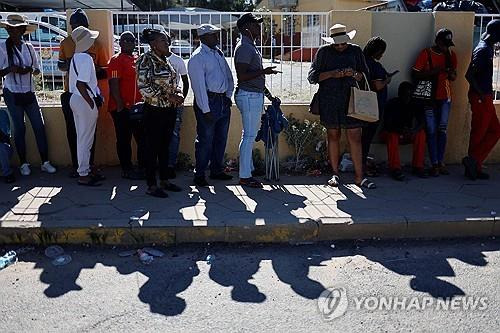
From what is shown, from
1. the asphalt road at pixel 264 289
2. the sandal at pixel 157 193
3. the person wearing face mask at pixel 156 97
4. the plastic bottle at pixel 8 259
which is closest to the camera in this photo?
the asphalt road at pixel 264 289

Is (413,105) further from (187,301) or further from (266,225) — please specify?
(187,301)

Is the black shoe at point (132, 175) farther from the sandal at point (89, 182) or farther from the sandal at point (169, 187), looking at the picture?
the sandal at point (169, 187)

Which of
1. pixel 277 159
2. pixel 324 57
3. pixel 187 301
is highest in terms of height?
pixel 324 57

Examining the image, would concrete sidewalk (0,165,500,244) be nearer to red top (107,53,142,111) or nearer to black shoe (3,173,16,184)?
black shoe (3,173,16,184)

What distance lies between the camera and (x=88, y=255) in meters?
4.61

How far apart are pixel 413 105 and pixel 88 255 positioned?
4.21 meters

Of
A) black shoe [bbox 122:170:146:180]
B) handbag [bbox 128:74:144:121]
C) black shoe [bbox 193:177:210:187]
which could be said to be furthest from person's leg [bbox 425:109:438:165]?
Answer: black shoe [bbox 122:170:146:180]

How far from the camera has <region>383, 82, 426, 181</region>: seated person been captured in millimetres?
6465

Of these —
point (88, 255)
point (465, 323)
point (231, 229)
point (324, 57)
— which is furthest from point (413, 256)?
point (88, 255)

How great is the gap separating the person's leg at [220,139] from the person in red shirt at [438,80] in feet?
8.03

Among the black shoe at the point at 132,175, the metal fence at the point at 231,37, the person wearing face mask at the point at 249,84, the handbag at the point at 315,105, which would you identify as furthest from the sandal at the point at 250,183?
the metal fence at the point at 231,37

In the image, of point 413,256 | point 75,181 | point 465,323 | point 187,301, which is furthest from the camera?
point 75,181

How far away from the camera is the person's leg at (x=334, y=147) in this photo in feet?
20.2

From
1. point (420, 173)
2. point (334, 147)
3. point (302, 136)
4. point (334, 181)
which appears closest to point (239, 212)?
point (334, 181)
